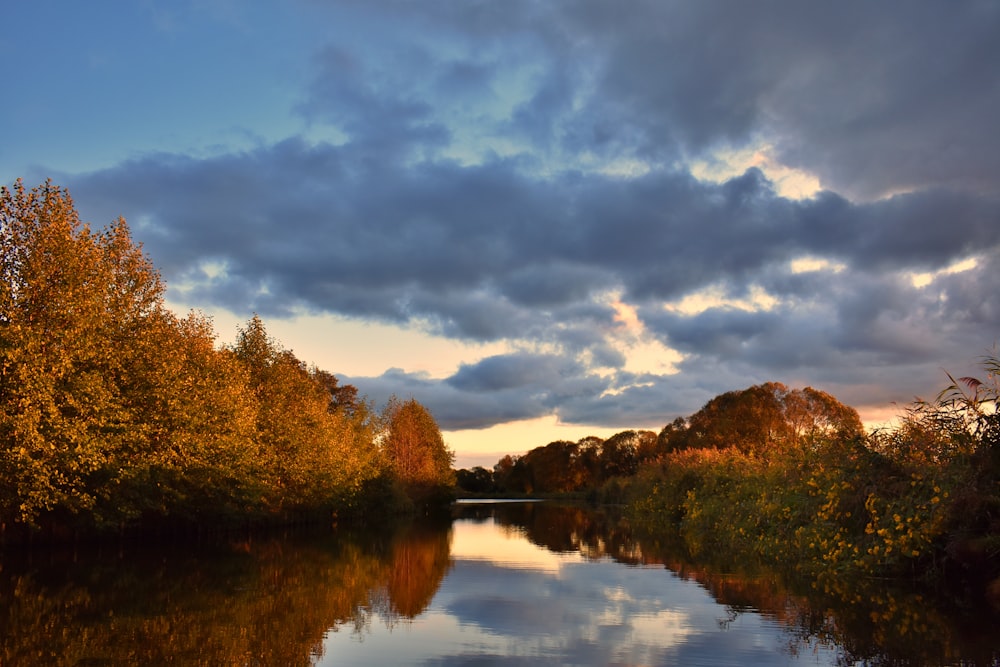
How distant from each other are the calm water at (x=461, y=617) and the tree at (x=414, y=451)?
157 feet

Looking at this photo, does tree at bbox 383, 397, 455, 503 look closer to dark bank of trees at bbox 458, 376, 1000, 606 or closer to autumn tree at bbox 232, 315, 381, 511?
autumn tree at bbox 232, 315, 381, 511

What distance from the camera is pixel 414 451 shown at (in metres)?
71.9

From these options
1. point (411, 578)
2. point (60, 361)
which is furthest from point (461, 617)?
point (60, 361)

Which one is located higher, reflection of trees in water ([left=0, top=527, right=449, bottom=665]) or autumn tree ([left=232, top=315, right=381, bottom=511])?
autumn tree ([left=232, top=315, right=381, bottom=511])

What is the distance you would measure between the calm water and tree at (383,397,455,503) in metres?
48.0

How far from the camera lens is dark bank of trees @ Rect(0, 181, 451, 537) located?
63.5ft

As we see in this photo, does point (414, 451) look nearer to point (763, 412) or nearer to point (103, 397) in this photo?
point (763, 412)

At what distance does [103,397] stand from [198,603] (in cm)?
899

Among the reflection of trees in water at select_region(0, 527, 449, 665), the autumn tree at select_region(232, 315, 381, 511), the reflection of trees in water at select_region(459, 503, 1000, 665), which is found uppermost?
the autumn tree at select_region(232, 315, 381, 511)

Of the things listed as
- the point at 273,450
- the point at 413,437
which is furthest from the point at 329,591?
the point at 413,437

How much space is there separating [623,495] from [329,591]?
60.1m

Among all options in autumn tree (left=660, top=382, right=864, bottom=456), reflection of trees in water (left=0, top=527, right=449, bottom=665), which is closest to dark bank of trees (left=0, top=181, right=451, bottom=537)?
reflection of trees in water (left=0, top=527, right=449, bottom=665)

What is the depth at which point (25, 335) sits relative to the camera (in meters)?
19.1

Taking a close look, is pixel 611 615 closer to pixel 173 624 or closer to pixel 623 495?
pixel 173 624
